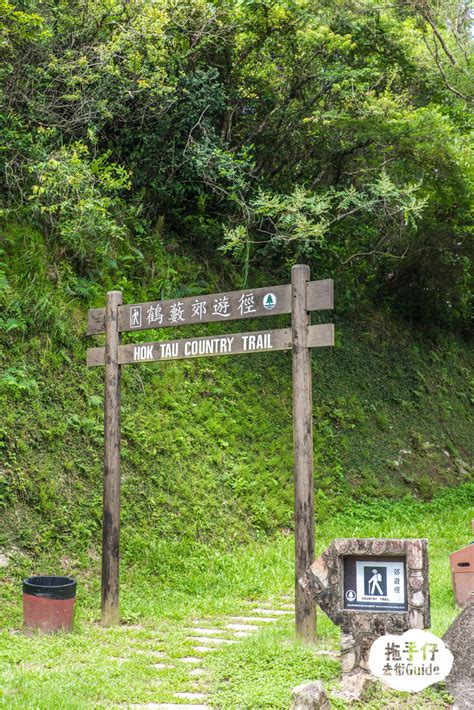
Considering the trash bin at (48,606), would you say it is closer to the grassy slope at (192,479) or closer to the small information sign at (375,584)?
the grassy slope at (192,479)

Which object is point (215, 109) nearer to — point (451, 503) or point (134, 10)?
point (134, 10)

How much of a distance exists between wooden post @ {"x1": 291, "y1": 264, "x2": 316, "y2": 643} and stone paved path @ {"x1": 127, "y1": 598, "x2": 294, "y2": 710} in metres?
0.62

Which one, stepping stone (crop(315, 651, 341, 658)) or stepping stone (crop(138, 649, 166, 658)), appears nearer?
stepping stone (crop(315, 651, 341, 658))

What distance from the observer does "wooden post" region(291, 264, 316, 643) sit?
19.4ft

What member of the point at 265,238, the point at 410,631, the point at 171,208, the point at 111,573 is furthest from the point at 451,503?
the point at 410,631

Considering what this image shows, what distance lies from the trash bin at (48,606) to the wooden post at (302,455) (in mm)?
1906

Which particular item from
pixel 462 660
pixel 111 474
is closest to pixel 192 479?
pixel 111 474

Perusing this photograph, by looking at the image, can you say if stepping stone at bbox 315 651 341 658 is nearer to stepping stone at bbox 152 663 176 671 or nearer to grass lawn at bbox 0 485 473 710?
grass lawn at bbox 0 485 473 710

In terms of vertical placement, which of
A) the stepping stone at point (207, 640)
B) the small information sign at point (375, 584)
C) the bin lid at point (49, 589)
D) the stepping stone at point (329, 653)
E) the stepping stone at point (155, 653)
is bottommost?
the stepping stone at point (155, 653)

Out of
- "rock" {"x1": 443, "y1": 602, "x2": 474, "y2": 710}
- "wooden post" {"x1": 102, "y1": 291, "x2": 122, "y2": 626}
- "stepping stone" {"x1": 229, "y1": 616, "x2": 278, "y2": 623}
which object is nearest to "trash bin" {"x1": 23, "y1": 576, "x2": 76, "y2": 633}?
"wooden post" {"x1": 102, "y1": 291, "x2": 122, "y2": 626}

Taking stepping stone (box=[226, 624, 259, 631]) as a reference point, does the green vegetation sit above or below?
above

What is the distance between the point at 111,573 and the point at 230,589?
170cm

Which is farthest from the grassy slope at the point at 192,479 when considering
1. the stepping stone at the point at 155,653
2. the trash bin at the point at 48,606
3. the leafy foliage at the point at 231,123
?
the leafy foliage at the point at 231,123

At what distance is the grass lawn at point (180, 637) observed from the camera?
458 cm
